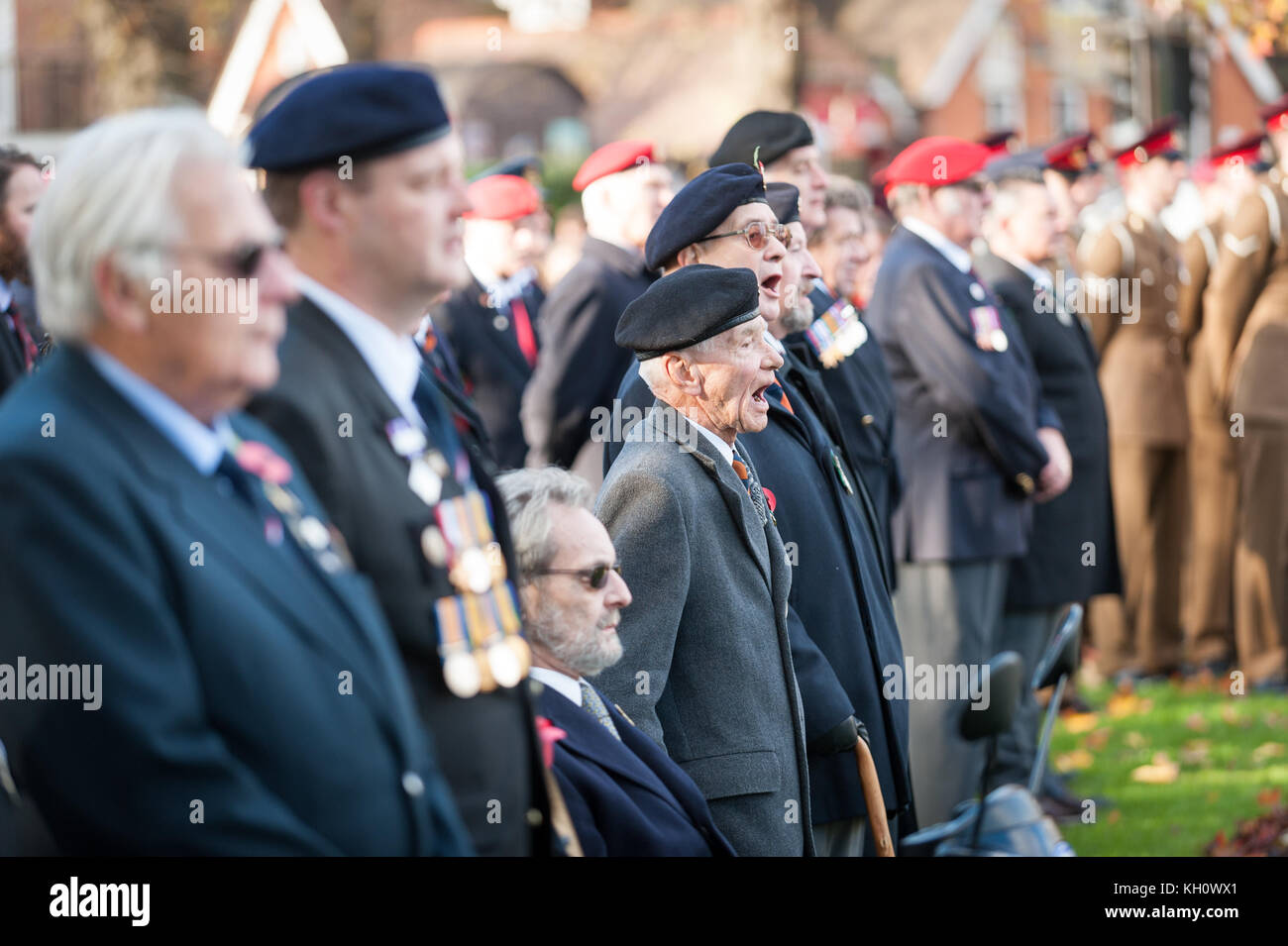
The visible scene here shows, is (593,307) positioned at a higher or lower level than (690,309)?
higher

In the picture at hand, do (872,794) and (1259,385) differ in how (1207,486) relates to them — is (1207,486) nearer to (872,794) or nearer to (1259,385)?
(1259,385)

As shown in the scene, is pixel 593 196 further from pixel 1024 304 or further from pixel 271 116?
pixel 271 116

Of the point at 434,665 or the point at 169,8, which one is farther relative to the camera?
the point at 169,8

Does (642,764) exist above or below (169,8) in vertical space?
below

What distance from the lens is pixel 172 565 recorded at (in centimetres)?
213

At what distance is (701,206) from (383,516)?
252cm

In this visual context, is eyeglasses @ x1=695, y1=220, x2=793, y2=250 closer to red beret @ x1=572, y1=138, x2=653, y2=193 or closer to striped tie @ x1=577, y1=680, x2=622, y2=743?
striped tie @ x1=577, y1=680, x2=622, y2=743

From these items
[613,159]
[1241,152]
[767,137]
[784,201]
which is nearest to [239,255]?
[784,201]

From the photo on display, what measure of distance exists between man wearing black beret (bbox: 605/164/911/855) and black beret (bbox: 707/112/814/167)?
3.62 feet

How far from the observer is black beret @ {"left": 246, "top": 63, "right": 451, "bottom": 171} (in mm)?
2498

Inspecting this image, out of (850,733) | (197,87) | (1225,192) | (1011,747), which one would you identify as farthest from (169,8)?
(850,733)

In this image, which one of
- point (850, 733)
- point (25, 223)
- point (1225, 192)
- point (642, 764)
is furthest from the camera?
point (1225, 192)

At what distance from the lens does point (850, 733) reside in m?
4.31
